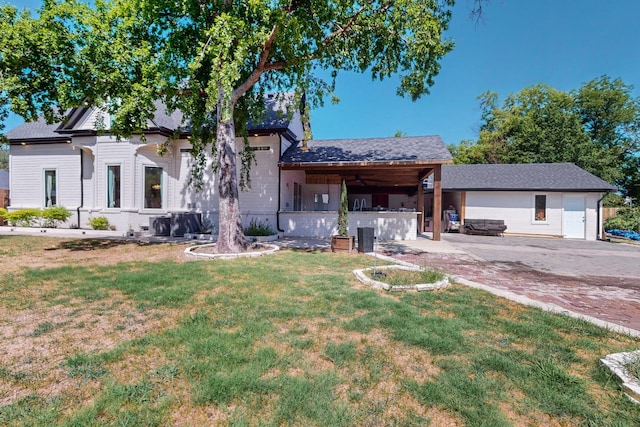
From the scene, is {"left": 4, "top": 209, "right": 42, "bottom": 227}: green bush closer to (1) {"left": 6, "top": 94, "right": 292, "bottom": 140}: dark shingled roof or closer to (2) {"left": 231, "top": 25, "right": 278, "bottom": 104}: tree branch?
(1) {"left": 6, "top": 94, "right": 292, "bottom": 140}: dark shingled roof

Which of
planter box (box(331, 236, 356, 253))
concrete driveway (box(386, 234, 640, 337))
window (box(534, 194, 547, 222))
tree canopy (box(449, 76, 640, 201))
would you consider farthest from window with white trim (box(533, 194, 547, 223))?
planter box (box(331, 236, 356, 253))

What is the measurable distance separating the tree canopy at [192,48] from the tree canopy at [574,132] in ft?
79.8

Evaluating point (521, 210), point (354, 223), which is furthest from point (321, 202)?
point (521, 210)

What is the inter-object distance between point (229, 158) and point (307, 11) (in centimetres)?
485

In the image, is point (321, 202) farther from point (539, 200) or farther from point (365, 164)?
point (539, 200)

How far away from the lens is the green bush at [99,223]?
13.0 meters

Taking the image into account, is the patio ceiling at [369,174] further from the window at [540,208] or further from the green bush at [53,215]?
the green bush at [53,215]

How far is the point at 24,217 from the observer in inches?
532

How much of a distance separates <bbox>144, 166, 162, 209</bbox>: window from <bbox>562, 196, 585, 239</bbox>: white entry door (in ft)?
73.3

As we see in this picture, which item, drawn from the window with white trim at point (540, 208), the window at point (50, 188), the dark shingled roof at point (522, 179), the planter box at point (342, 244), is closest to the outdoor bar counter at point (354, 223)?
the planter box at point (342, 244)

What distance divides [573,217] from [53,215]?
28.0 m

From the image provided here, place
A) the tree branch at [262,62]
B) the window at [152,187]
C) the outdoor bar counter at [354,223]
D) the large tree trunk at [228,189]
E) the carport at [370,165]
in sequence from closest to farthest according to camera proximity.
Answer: the tree branch at [262,62] < the large tree trunk at [228,189] < the carport at [370,165] < the outdoor bar counter at [354,223] < the window at [152,187]

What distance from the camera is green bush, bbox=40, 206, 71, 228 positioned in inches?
524

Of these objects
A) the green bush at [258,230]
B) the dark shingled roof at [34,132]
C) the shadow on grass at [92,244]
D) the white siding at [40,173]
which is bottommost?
the shadow on grass at [92,244]
